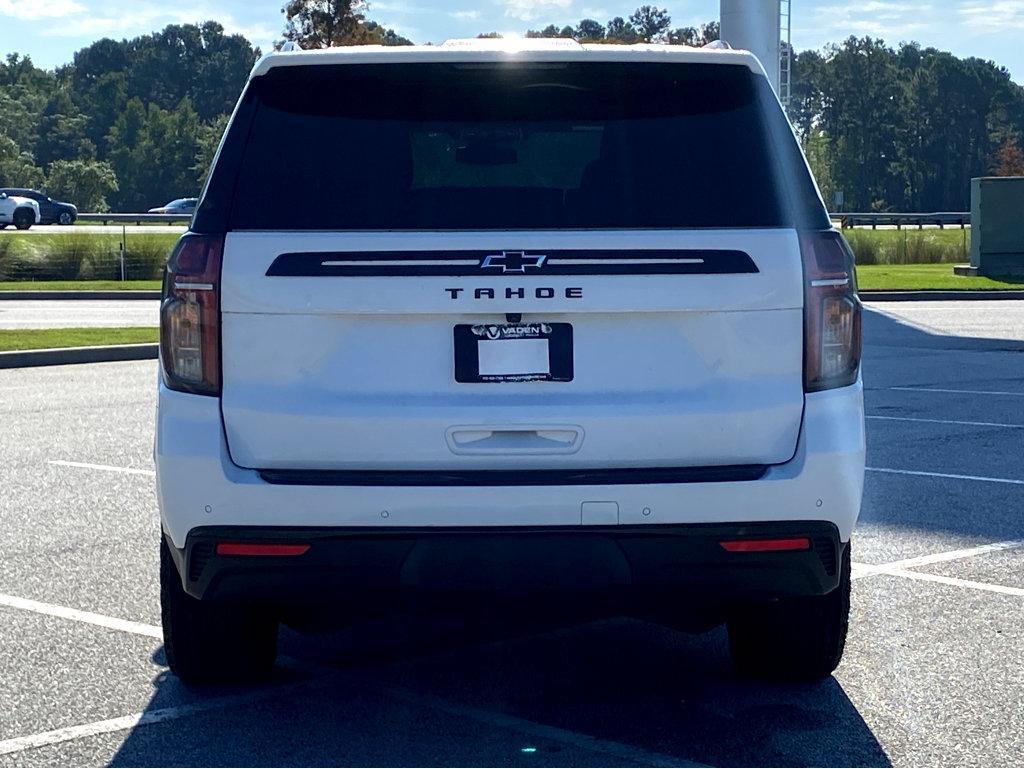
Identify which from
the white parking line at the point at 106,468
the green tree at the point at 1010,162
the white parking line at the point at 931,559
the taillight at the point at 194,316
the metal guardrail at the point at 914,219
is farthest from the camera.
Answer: the green tree at the point at 1010,162

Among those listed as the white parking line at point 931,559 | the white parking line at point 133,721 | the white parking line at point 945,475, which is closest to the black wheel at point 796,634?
the white parking line at point 133,721

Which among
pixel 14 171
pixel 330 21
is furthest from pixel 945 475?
pixel 14 171

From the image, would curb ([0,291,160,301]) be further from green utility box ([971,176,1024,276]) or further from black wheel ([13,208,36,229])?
black wheel ([13,208,36,229])

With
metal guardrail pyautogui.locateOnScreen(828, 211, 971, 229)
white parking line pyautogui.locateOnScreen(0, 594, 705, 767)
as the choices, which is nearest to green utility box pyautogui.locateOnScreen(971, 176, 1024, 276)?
white parking line pyautogui.locateOnScreen(0, 594, 705, 767)

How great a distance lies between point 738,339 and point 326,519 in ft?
4.09

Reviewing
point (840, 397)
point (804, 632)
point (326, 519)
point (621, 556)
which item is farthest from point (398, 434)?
point (804, 632)

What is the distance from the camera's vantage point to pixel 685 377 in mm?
4582

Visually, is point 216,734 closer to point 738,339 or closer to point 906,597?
point 738,339

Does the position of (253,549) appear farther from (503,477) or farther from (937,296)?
(937,296)

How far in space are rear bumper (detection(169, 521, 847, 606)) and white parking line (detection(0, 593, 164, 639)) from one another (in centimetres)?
152

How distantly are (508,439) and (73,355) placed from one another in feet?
47.5

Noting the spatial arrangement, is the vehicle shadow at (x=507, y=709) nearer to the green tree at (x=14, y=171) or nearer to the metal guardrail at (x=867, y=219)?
the metal guardrail at (x=867, y=219)

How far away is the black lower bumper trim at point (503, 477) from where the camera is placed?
14.8 feet

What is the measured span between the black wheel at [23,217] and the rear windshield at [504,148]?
60255 millimetres
